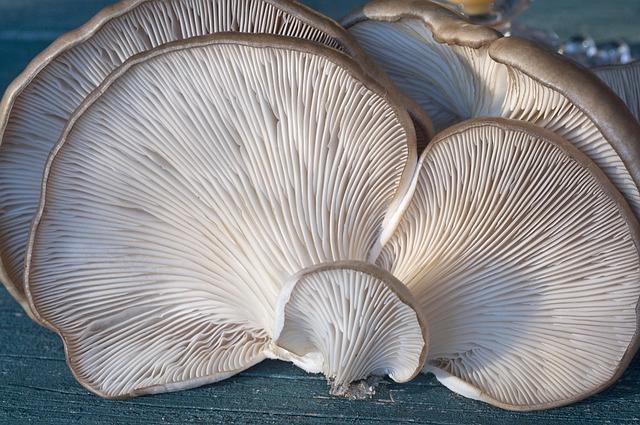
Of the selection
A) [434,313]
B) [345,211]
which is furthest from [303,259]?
[434,313]

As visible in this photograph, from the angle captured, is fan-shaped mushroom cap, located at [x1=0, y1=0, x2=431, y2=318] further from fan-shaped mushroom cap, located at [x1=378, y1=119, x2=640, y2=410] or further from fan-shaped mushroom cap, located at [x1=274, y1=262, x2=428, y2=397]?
fan-shaped mushroom cap, located at [x1=274, y1=262, x2=428, y2=397]

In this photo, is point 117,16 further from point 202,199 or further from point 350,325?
point 350,325

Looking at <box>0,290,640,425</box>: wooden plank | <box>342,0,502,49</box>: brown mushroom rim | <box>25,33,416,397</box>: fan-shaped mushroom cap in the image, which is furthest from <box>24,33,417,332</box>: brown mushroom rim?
<box>0,290,640,425</box>: wooden plank

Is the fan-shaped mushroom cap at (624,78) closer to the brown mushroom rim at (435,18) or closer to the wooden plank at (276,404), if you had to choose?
the brown mushroom rim at (435,18)

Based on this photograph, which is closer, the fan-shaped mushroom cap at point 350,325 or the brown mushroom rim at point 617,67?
the fan-shaped mushroom cap at point 350,325

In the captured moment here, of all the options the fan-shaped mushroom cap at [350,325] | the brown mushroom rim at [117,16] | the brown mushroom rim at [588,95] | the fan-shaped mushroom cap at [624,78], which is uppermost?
the fan-shaped mushroom cap at [624,78]

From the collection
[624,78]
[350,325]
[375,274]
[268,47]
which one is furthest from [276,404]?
[624,78]

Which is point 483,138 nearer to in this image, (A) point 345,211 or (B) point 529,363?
(A) point 345,211

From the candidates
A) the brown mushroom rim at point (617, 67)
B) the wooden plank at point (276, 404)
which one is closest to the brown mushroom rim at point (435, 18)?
the brown mushroom rim at point (617, 67)
